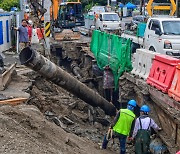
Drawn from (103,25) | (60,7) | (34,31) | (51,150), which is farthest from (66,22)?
(51,150)

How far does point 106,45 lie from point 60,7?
14.4 metres

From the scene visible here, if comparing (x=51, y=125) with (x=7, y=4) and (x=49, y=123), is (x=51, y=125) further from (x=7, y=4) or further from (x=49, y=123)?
(x=7, y=4)

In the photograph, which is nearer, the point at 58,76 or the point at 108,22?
the point at 58,76

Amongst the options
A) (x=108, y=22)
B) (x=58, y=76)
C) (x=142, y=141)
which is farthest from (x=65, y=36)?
(x=142, y=141)

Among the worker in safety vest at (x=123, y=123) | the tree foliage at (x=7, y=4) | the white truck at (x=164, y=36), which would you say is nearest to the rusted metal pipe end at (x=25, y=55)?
the worker in safety vest at (x=123, y=123)

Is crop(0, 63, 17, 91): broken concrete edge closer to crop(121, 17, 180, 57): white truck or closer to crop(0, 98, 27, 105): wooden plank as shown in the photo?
crop(0, 98, 27, 105): wooden plank

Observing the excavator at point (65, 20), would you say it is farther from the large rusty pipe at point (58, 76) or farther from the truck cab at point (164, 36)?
the large rusty pipe at point (58, 76)

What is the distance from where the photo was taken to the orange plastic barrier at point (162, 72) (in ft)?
37.9

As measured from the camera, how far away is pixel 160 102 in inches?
460

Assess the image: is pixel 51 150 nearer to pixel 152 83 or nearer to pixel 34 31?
pixel 152 83

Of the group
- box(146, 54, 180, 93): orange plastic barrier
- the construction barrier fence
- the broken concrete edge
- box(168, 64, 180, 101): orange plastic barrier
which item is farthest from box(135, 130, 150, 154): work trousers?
the construction barrier fence

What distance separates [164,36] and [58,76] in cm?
710

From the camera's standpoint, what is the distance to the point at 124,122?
421 inches

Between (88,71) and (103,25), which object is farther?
(103,25)
